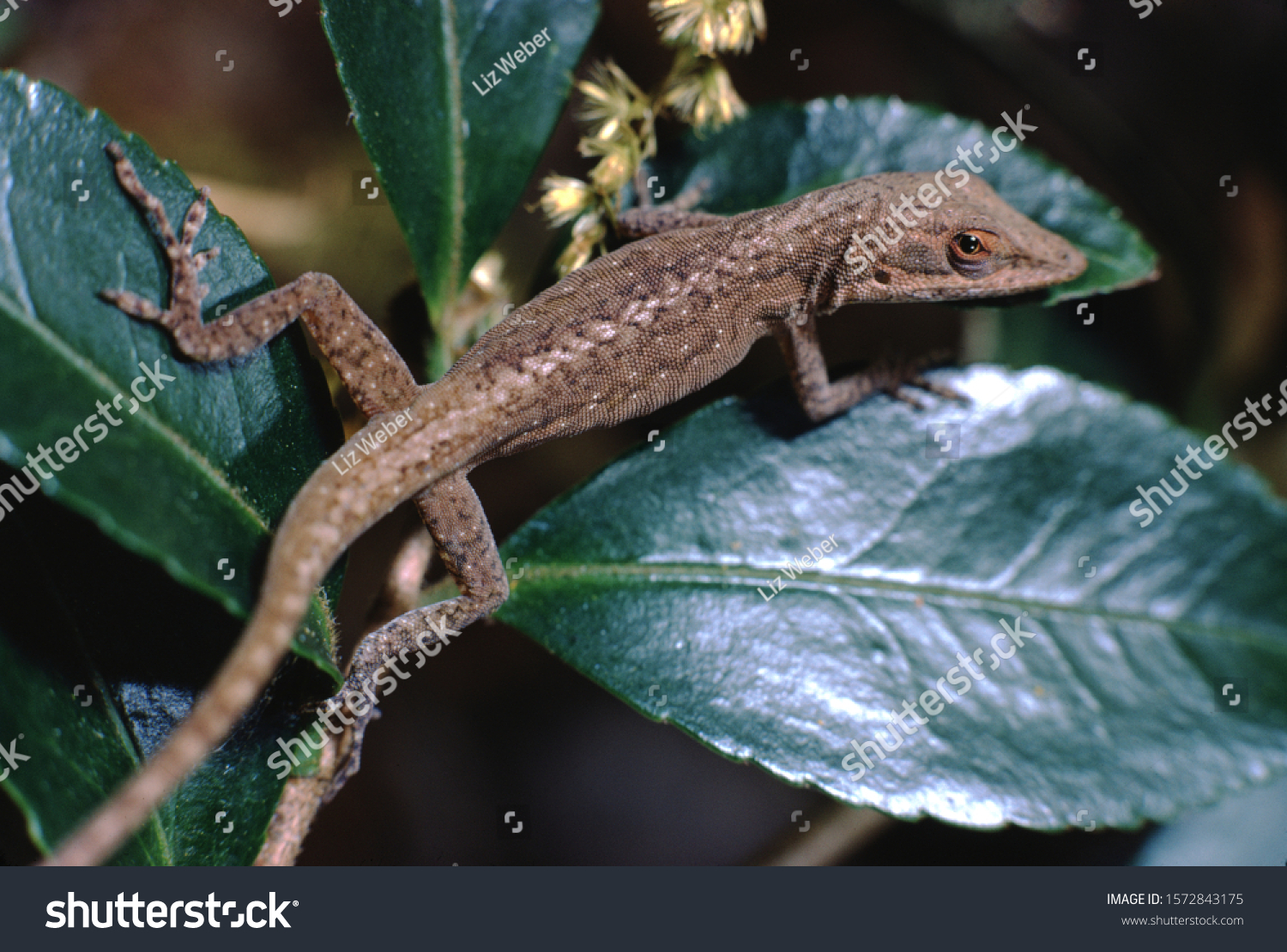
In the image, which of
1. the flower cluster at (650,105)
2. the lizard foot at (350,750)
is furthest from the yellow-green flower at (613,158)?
the lizard foot at (350,750)

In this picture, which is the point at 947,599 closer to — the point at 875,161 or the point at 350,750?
the point at 875,161

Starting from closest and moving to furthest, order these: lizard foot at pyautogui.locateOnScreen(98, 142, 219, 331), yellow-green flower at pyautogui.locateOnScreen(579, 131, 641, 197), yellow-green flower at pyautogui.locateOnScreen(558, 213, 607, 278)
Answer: lizard foot at pyautogui.locateOnScreen(98, 142, 219, 331), yellow-green flower at pyautogui.locateOnScreen(579, 131, 641, 197), yellow-green flower at pyautogui.locateOnScreen(558, 213, 607, 278)

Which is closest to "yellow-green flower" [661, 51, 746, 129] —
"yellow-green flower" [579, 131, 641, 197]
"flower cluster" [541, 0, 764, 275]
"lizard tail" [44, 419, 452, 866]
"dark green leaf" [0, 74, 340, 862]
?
"flower cluster" [541, 0, 764, 275]

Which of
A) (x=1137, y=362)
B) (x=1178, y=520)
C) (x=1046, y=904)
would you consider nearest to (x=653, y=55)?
(x=1137, y=362)

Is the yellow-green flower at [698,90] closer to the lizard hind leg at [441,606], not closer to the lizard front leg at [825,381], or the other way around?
the lizard front leg at [825,381]

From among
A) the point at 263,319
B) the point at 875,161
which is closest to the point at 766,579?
the point at 875,161

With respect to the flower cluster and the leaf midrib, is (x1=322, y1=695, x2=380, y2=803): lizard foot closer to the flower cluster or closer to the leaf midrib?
the leaf midrib
